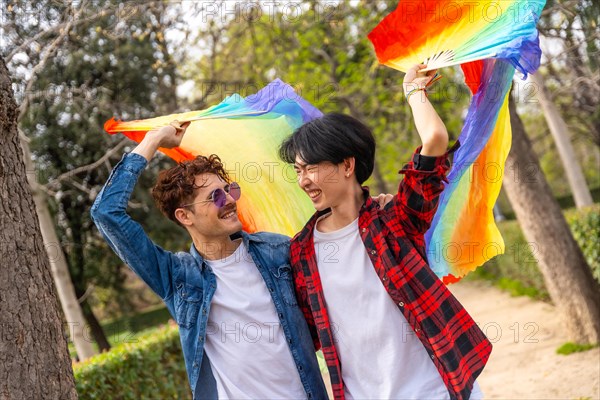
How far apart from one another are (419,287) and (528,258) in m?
8.39

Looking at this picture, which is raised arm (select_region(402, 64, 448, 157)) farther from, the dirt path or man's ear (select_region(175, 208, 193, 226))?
the dirt path

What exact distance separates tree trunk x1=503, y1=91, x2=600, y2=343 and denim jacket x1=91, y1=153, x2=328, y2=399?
4650 mm

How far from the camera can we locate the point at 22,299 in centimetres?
286

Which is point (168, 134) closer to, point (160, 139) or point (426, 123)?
point (160, 139)

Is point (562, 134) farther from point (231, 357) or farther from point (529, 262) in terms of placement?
point (231, 357)

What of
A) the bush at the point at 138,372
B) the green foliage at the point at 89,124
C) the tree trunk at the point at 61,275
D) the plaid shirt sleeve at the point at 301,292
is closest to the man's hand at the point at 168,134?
the plaid shirt sleeve at the point at 301,292

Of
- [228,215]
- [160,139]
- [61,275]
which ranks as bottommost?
[61,275]

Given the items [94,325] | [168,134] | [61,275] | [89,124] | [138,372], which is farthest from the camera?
[94,325]

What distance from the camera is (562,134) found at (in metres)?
12.4

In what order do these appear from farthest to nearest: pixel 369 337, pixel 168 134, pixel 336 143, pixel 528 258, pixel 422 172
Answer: pixel 528 258 → pixel 168 134 → pixel 336 143 → pixel 369 337 → pixel 422 172

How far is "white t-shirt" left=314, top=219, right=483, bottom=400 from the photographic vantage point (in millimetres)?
2619

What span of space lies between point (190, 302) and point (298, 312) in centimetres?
50

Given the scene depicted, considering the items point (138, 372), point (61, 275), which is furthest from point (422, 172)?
point (61, 275)

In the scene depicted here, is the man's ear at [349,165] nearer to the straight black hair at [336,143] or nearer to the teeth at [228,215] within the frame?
the straight black hair at [336,143]
